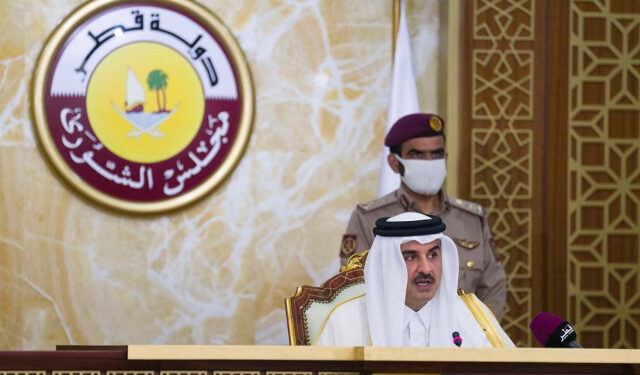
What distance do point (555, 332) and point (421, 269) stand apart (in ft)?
1.94

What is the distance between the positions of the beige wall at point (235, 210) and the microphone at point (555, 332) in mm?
2503

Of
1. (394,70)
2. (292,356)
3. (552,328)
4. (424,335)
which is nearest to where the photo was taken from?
(292,356)

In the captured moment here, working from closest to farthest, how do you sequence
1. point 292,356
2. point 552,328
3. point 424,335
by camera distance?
point 292,356 < point 552,328 < point 424,335

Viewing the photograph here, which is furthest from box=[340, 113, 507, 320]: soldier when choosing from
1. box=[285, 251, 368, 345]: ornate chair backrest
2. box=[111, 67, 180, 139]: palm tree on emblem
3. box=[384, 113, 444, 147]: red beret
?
box=[111, 67, 180, 139]: palm tree on emblem

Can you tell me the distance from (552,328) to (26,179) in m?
3.21

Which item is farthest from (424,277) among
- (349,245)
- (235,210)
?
(235,210)

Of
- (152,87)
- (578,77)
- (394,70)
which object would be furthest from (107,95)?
(578,77)

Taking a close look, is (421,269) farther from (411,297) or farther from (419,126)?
(419,126)

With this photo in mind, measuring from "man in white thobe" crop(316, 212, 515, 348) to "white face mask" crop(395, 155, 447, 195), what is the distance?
3.06 feet

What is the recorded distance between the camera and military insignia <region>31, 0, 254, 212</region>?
15.4 feet

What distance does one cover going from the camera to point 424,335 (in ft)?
9.32

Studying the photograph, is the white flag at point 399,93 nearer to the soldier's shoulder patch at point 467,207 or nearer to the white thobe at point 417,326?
the soldier's shoulder patch at point 467,207

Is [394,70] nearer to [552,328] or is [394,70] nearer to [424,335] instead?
[424,335]

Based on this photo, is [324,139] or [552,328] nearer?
[552,328]
